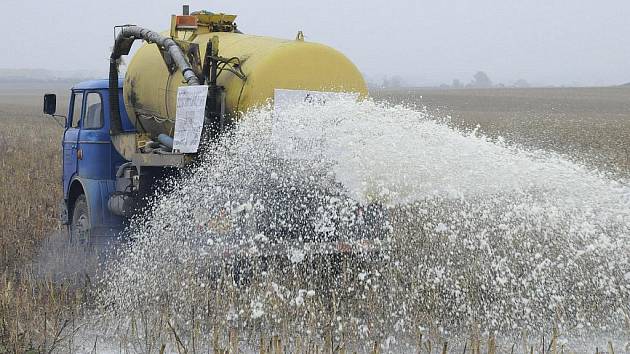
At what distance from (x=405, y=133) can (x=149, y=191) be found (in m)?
2.42

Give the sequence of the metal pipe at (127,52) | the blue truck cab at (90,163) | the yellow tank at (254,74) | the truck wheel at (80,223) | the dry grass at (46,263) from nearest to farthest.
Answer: the dry grass at (46,263)
the yellow tank at (254,74)
the metal pipe at (127,52)
the blue truck cab at (90,163)
the truck wheel at (80,223)

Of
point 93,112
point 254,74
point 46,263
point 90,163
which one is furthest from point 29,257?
point 254,74

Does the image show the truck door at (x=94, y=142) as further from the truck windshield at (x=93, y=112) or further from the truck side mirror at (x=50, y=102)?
the truck side mirror at (x=50, y=102)

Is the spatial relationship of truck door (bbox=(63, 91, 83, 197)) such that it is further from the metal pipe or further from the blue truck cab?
the metal pipe

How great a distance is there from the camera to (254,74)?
555cm

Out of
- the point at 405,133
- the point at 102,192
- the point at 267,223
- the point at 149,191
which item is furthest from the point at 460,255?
the point at 102,192

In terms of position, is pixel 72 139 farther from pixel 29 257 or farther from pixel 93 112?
pixel 29 257

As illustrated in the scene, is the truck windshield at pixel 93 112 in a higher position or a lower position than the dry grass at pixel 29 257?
higher

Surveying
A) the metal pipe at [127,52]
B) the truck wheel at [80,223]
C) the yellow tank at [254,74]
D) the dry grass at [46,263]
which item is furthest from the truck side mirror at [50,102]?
the yellow tank at [254,74]

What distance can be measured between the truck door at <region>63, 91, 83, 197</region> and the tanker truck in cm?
1

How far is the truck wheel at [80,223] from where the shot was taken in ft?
24.5

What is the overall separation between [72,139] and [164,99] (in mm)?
2006

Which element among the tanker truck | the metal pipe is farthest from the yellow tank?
the metal pipe

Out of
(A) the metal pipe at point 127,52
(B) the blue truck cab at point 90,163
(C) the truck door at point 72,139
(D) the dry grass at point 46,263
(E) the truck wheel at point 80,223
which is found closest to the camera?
(D) the dry grass at point 46,263
